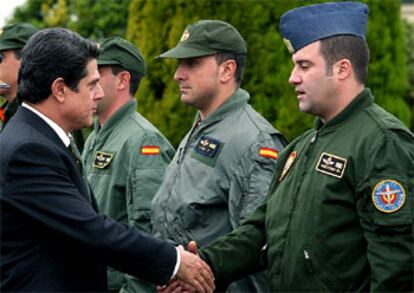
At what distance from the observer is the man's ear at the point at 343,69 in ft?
16.3

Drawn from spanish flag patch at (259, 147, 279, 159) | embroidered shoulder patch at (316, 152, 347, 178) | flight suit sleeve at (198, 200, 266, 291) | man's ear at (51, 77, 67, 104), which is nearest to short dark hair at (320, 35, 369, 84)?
embroidered shoulder patch at (316, 152, 347, 178)

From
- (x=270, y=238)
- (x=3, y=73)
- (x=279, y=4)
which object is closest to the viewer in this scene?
(x=270, y=238)

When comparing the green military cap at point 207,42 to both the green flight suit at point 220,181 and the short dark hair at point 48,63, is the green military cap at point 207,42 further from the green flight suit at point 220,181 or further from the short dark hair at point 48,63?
the short dark hair at point 48,63

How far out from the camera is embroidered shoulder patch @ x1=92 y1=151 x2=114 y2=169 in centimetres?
691

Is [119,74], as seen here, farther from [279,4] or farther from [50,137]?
[279,4]

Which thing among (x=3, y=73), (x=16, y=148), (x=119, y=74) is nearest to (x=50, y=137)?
(x=16, y=148)

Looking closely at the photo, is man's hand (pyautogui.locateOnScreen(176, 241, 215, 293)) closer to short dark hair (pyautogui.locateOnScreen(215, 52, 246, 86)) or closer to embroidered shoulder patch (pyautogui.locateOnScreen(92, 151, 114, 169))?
short dark hair (pyautogui.locateOnScreen(215, 52, 246, 86))

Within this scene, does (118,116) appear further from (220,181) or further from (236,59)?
(220,181)

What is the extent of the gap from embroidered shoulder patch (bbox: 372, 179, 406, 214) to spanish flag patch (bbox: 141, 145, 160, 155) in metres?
2.52

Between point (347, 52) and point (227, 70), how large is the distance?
1532mm

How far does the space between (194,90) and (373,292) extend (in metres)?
2.18

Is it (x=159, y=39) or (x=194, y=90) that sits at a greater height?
(x=194, y=90)

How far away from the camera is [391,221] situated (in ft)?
15.0

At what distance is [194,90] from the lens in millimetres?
6355
